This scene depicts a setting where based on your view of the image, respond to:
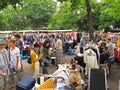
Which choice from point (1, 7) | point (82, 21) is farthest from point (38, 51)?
point (82, 21)

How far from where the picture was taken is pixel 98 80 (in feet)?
30.3

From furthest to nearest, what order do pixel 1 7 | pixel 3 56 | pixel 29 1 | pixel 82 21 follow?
1. pixel 29 1
2. pixel 82 21
3. pixel 1 7
4. pixel 3 56

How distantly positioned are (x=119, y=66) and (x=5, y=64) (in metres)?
9.92

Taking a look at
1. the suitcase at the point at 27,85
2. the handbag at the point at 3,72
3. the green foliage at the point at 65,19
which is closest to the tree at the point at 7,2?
the suitcase at the point at 27,85

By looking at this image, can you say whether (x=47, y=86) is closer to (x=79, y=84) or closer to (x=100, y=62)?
(x=79, y=84)

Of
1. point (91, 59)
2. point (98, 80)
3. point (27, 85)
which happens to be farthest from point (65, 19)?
point (27, 85)

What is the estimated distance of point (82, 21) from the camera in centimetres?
5303

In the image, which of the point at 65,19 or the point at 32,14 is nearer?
the point at 65,19

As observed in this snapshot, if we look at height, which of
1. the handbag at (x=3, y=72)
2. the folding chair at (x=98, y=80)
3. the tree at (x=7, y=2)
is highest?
the tree at (x=7, y=2)

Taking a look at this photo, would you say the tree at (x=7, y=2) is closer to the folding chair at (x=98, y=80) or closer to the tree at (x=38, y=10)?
the folding chair at (x=98, y=80)

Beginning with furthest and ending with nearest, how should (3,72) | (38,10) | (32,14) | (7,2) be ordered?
(38,10)
(32,14)
(7,2)
(3,72)

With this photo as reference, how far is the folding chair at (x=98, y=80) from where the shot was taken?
9164mm

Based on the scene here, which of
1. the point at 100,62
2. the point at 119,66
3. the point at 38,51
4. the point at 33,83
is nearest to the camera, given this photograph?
the point at 33,83

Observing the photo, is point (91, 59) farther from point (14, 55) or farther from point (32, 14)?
point (32, 14)
